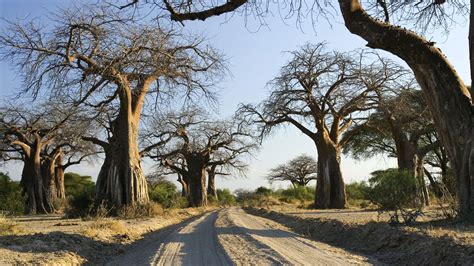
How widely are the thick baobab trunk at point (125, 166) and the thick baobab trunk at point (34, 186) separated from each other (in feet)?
55.8

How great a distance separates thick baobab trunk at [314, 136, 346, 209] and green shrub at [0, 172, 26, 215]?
60.5 ft

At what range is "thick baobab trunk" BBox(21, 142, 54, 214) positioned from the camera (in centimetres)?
3744

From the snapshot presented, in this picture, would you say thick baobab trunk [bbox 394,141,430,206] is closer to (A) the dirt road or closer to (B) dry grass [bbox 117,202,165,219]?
(B) dry grass [bbox 117,202,165,219]

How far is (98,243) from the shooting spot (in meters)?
10.8

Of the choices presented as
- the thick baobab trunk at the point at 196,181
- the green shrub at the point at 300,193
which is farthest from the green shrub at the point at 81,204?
the green shrub at the point at 300,193

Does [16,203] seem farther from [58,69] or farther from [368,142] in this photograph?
[368,142]

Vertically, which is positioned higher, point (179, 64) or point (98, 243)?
point (179, 64)

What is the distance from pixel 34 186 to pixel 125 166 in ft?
62.7

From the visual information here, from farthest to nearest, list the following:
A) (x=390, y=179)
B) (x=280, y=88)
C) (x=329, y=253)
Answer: (x=280, y=88) → (x=390, y=179) → (x=329, y=253)

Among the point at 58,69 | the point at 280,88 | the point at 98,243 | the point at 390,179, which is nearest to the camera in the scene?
the point at 98,243

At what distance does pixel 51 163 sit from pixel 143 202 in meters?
24.4

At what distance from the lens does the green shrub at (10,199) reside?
98.4 ft

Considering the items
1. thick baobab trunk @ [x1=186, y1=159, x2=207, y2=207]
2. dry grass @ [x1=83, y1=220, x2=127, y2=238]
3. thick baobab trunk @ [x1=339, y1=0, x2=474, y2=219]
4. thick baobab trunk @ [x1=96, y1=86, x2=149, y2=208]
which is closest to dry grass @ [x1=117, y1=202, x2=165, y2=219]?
thick baobab trunk @ [x1=96, y1=86, x2=149, y2=208]

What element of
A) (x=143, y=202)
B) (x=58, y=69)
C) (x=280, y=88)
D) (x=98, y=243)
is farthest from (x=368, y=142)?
(x=98, y=243)
